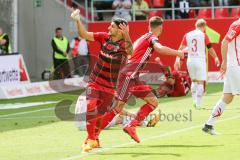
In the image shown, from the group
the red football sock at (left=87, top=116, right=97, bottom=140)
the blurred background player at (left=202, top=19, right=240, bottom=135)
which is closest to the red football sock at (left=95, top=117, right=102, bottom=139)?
the red football sock at (left=87, top=116, right=97, bottom=140)

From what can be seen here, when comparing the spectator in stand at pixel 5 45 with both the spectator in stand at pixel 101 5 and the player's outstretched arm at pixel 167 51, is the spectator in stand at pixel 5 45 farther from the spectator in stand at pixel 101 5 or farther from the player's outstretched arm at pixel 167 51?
the player's outstretched arm at pixel 167 51

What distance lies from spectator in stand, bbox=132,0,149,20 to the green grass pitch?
46.3 ft

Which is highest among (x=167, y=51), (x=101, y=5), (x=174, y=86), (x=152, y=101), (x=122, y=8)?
(x=101, y=5)

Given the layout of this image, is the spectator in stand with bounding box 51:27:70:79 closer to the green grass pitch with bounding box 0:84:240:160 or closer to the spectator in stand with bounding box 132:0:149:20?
the spectator in stand with bounding box 132:0:149:20

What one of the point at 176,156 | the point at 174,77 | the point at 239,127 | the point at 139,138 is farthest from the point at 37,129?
the point at 174,77

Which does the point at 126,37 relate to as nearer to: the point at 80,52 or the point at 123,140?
the point at 123,140

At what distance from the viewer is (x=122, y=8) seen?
3459cm

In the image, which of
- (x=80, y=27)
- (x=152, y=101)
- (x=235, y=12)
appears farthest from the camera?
(x=235, y=12)

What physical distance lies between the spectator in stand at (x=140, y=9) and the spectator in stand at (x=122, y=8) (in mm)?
317

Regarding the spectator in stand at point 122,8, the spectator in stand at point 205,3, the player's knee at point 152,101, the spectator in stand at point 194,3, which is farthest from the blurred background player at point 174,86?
the player's knee at point 152,101

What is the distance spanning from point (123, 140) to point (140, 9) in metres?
20.1

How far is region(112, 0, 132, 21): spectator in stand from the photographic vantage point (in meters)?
34.4

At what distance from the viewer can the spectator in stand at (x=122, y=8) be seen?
34.4 m

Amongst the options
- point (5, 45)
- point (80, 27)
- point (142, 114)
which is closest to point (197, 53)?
point (142, 114)
